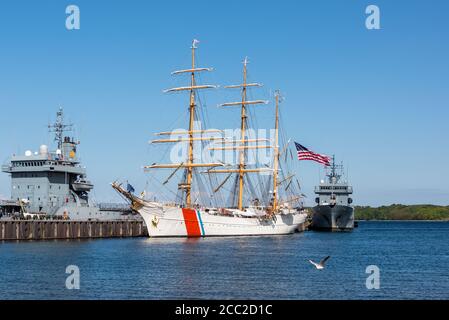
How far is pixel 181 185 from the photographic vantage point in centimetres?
9862

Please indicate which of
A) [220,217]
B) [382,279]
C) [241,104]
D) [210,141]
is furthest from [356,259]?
[241,104]

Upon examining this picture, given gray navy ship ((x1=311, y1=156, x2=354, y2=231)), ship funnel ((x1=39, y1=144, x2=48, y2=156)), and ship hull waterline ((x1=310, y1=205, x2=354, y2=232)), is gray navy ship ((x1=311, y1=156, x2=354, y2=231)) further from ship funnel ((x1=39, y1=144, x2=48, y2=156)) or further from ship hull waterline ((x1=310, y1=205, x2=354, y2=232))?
ship funnel ((x1=39, y1=144, x2=48, y2=156))

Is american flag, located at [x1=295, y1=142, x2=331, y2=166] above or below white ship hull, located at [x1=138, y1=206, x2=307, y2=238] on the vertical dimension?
above

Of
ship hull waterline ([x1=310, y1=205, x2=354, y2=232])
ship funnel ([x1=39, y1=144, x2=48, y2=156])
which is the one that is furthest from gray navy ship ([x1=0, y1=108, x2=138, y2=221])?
ship hull waterline ([x1=310, y1=205, x2=354, y2=232])

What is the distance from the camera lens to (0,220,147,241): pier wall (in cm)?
8188

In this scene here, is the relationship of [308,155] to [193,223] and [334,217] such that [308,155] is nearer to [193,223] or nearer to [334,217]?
[193,223]

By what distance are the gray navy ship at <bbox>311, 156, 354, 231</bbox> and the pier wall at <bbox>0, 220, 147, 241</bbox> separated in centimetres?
4468

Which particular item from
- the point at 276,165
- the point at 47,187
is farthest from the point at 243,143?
the point at 47,187

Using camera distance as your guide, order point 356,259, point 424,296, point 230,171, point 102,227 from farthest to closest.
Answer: point 230,171 → point 102,227 → point 356,259 → point 424,296

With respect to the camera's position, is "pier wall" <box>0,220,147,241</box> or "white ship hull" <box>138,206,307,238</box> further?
"white ship hull" <box>138,206,307,238</box>

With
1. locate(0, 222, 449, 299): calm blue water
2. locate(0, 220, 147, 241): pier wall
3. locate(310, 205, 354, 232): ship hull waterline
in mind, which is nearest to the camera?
locate(0, 222, 449, 299): calm blue water

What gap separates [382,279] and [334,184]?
103 m
